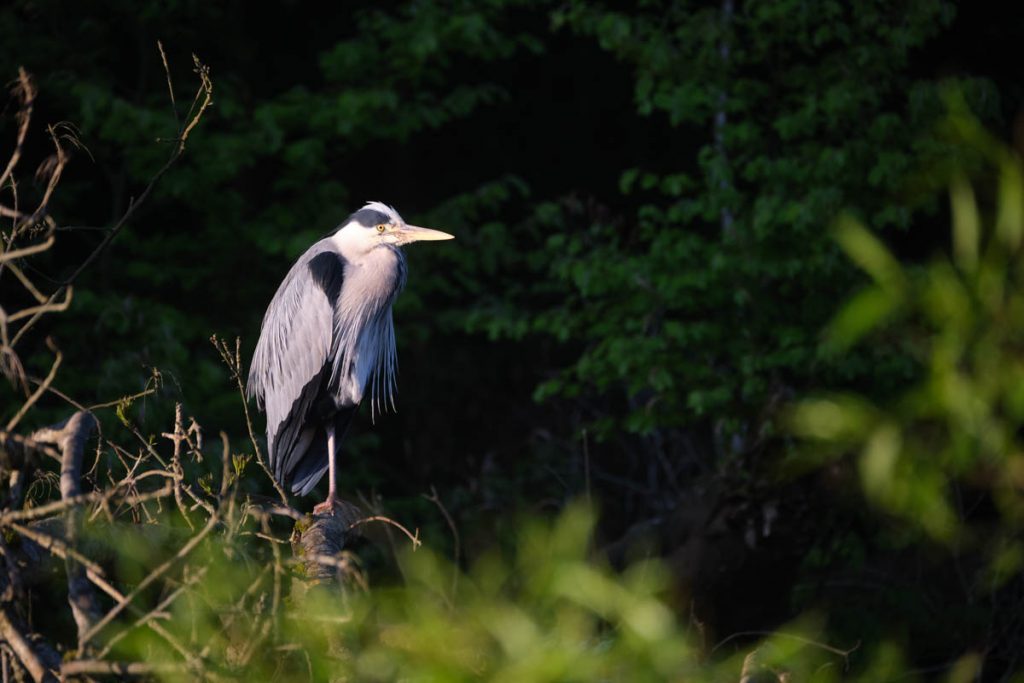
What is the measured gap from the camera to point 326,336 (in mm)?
4961

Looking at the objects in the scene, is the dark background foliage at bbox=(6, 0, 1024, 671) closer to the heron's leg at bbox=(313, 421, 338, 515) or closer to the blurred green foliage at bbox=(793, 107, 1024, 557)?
the heron's leg at bbox=(313, 421, 338, 515)

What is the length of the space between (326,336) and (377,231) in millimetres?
458

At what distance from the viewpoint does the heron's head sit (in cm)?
501

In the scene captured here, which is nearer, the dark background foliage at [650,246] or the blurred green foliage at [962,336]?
the blurred green foliage at [962,336]

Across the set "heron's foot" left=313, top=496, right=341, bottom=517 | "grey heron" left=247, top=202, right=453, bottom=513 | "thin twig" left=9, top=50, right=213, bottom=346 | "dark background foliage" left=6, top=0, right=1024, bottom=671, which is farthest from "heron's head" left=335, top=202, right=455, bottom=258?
"thin twig" left=9, top=50, right=213, bottom=346

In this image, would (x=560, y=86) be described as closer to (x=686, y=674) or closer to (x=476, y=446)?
(x=476, y=446)

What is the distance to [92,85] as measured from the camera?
7.12m

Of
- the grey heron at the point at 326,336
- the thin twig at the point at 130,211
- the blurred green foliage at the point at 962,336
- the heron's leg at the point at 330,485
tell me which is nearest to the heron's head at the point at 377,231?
the grey heron at the point at 326,336

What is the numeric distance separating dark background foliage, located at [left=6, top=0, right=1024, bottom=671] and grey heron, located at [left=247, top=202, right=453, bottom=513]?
2.54ft

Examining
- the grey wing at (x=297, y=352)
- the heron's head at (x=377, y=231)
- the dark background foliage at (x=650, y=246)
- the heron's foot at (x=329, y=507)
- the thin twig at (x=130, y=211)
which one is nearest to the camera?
the thin twig at (x=130, y=211)

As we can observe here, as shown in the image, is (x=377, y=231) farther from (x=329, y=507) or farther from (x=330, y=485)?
(x=329, y=507)

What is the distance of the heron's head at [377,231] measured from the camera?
5008 mm

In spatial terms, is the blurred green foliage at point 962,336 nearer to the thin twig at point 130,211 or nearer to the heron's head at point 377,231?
the thin twig at point 130,211

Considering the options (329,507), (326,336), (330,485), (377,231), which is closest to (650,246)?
(377,231)
